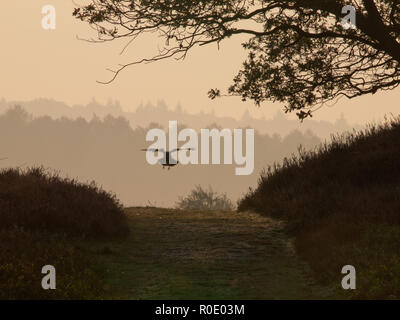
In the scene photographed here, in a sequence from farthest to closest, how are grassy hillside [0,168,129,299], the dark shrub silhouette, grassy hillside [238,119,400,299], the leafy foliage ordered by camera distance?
the dark shrub silhouette, grassy hillside [238,119,400,299], grassy hillside [0,168,129,299], the leafy foliage

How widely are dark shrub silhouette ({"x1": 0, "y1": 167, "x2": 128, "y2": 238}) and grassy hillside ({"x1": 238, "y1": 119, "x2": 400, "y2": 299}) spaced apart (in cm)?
465

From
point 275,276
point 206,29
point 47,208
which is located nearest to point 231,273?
point 275,276

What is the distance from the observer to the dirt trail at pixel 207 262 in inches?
397

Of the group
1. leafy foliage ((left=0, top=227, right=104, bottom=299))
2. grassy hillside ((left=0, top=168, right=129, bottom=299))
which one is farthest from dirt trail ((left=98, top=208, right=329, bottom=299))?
grassy hillside ((left=0, top=168, right=129, bottom=299))

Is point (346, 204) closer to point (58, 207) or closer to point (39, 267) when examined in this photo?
point (58, 207)

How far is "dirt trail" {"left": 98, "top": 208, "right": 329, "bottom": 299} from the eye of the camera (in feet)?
33.1

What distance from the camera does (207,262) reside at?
38.8ft

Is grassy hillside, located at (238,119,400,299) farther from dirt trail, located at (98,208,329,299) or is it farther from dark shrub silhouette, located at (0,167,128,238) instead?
dark shrub silhouette, located at (0,167,128,238)

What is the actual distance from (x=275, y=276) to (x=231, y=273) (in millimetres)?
856

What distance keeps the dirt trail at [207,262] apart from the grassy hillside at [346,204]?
0.59 metres

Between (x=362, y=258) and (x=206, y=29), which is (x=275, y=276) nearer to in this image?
(x=362, y=258)

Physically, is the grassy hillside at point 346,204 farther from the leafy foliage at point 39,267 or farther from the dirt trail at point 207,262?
the leafy foliage at point 39,267

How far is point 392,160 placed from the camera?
16.4m

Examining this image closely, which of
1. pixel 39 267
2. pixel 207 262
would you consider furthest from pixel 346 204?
pixel 39 267
